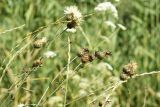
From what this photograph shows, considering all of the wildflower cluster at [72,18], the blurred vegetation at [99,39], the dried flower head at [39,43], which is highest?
the wildflower cluster at [72,18]

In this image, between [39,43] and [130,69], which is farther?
[39,43]

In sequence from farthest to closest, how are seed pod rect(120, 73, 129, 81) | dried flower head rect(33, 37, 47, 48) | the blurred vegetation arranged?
the blurred vegetation < dried flower head rect(33, 37, 47, 48) < seed pod rect(120, 73, 129, 81)

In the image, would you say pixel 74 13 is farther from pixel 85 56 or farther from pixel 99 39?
pixel 99 39

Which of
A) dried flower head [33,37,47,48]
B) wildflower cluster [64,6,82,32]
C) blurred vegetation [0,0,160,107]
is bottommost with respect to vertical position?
blurred vegetation [0,0,160,107]

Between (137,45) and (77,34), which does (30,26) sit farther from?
(137,45)

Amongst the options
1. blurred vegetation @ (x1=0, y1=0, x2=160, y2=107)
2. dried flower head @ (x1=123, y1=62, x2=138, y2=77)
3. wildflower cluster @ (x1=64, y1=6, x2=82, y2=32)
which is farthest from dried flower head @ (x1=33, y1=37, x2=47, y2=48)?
blurred vegetation @ (x1=0, y1=0, x2=160, y2=107)

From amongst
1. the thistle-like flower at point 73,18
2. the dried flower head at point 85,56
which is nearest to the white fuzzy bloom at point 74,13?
the thistle-like flower at point 73,18

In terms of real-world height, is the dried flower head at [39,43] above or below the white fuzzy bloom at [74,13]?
Answer: below

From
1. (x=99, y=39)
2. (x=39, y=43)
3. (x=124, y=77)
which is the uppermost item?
(x=39, y=43)

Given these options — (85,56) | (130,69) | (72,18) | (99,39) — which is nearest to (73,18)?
(72,18)

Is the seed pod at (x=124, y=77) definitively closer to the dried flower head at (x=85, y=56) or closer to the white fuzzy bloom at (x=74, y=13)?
the dried flower head at (x=85, y=56)

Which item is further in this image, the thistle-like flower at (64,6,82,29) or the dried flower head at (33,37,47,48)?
the dried flower head at (33,37,47,48)

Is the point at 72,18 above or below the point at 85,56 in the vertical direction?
above

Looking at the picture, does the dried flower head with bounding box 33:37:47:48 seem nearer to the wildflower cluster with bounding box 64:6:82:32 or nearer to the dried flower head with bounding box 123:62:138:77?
the wildflower cluster with bounding box 64:6:82:32
